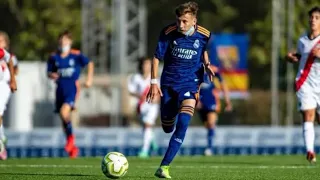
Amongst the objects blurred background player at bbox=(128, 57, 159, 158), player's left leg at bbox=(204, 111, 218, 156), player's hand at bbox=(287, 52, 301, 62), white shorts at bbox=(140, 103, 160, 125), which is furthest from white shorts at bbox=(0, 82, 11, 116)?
player's left leg at bbox=(204, 111, 218, 156)

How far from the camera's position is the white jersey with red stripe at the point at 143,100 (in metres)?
23.8

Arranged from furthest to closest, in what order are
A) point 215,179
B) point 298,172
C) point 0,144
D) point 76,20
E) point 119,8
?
point 76,20 → point 119,8 → point 0,144 → point 298,172 → point 215,179

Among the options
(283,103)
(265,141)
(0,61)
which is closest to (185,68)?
(0,61)

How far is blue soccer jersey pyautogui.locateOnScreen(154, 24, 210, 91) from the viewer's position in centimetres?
1431

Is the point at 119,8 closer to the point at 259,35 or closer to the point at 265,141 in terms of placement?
the point at 265,141

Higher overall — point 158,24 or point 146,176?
point 158,24

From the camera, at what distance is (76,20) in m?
54.3

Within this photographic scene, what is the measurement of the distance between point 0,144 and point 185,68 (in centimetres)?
467

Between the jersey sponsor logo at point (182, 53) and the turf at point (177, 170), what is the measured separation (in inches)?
62.3

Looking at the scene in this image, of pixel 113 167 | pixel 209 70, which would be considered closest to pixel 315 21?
pixel 209 70

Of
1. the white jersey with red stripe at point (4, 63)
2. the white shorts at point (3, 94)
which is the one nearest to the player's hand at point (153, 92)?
the white jersey with red stripe at point (4, 63)

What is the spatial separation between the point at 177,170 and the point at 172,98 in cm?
162

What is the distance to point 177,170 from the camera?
15.6 meters

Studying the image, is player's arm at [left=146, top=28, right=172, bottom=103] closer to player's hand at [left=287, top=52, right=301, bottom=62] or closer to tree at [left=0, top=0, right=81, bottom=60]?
player's hand at [left=287, top=52, right=301, bottom=62]
